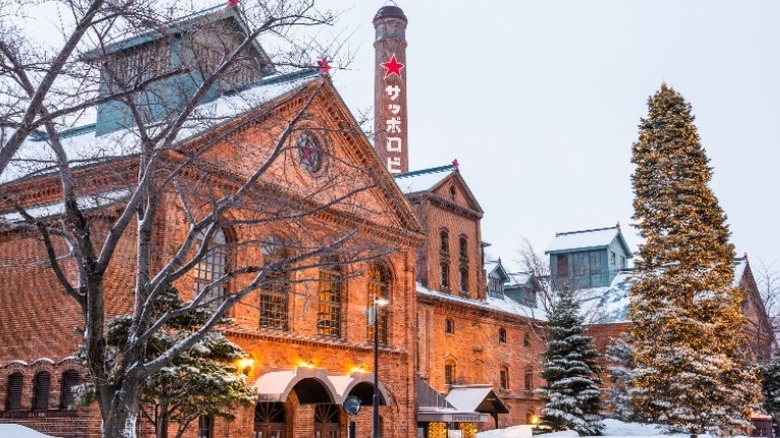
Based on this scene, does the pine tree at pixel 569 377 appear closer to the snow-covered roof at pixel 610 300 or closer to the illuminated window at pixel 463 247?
the illuminated window at pixel 463 247

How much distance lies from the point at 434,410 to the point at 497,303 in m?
16.5

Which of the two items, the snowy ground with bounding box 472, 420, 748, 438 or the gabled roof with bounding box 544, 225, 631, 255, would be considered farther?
the gabled roof with bounding box 544, 225, 631, 255

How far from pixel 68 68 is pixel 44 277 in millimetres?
11825

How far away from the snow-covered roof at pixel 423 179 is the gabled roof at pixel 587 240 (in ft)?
54.7

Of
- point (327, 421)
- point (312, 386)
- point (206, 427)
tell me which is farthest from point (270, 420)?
point (206, 427)

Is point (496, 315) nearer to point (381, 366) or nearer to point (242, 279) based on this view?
point (381, 366)

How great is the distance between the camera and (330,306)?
27672mm

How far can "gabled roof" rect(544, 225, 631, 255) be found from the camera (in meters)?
57.9

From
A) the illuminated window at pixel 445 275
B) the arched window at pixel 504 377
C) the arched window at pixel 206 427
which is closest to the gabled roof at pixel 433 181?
the illuminated window at pixel 445 275

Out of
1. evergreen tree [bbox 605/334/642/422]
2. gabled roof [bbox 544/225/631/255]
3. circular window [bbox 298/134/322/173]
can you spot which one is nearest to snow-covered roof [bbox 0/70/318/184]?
circular window [bbox 298/134/322/173]

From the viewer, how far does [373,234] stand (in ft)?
95.9

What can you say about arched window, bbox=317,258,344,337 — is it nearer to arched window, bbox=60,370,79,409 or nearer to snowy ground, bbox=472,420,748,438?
arched window, bbox=60,370,79,409

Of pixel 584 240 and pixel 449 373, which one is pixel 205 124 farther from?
pixel 584 240

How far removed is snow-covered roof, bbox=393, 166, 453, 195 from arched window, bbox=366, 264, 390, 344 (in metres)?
11.5
